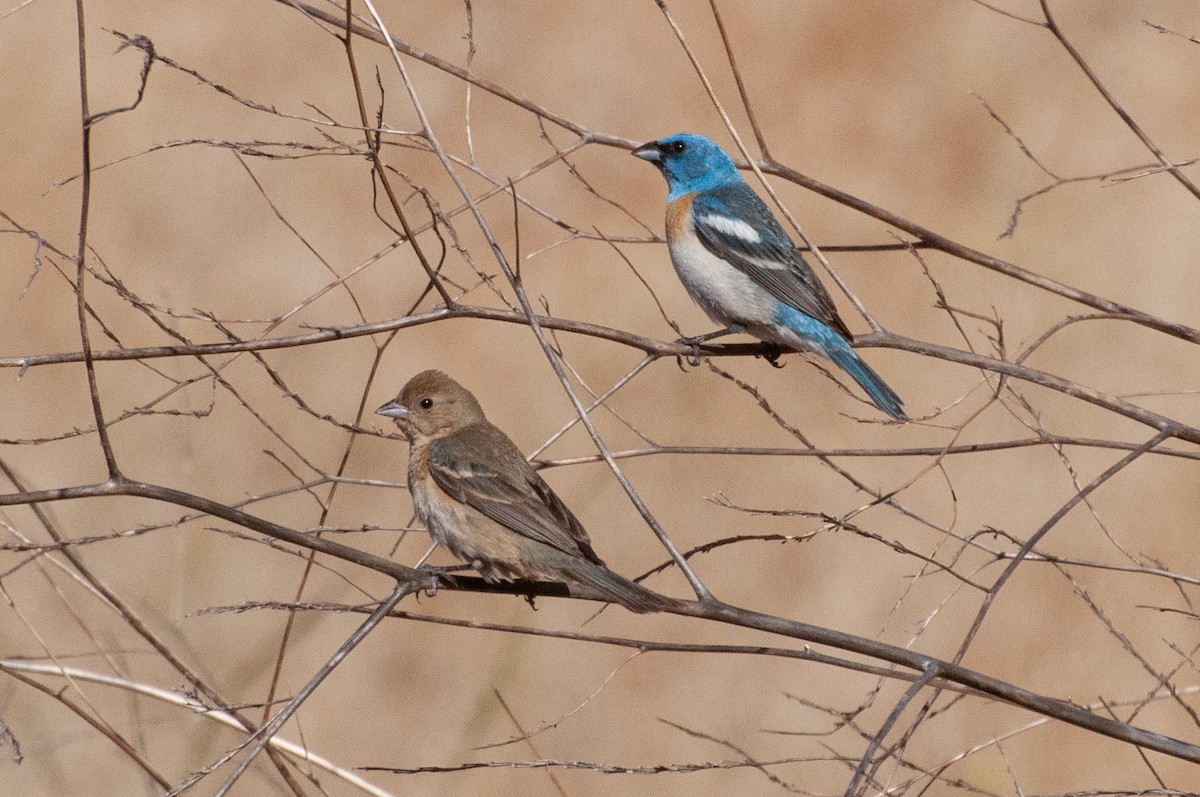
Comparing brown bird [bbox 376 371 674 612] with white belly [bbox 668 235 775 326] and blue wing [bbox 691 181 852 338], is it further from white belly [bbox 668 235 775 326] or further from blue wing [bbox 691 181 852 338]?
blue wing [bbox 691 181 852 338]

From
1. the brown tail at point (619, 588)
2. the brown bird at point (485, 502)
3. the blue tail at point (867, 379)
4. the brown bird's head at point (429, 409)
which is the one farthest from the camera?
the brown bird's head at point (429, 409)

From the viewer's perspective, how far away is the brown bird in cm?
413

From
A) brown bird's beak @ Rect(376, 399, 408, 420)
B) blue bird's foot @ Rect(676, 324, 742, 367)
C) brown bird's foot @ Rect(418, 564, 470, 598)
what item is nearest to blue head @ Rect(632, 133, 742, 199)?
blue bird's foot @ Rect(676, 324, 742, 367)

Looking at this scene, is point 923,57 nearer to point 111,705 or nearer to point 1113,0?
point 1113,0

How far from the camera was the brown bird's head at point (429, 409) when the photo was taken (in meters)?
4.96

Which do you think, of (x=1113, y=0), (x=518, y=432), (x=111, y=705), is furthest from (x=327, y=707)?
(x=1113, y=0)

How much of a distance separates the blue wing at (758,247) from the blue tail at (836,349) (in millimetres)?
31

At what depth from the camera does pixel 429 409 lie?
4965 mm

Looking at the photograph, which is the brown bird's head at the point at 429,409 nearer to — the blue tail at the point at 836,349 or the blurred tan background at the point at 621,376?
the blue tail at the point at 836,349

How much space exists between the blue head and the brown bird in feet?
5.27

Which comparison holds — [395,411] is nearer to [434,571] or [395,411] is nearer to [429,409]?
[429,409]

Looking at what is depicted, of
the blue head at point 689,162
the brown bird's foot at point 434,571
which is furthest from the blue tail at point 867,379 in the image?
the brown bird's foot at point 434,571

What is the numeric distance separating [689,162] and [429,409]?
5.79ft

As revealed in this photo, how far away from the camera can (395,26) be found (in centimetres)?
1055
